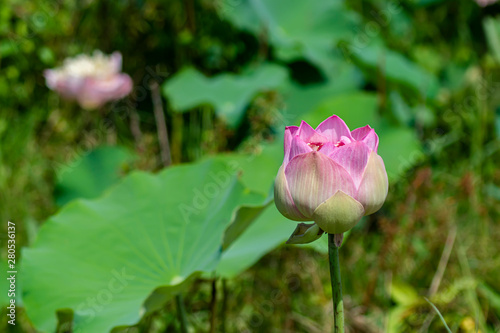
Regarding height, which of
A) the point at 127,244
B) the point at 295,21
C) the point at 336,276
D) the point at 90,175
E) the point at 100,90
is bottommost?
the point at 336,276

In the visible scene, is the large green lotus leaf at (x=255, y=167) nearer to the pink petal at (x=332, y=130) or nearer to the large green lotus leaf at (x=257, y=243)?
the large green lotus leaf at (x=257, y=243)

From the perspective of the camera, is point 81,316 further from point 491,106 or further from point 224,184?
point 491,106

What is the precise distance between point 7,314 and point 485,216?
126cm

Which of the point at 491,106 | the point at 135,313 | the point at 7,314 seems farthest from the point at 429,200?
the point at 7,314

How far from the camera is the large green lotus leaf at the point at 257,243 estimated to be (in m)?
1.03

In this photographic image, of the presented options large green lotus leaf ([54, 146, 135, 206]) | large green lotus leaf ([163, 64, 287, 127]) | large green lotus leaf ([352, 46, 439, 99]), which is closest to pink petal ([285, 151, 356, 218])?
large green lotus leaf ([54, 146, 135, 206])

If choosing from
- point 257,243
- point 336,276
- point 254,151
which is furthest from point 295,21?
point 336,276

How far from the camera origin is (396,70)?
2232mm

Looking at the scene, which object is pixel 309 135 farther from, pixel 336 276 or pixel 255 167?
pixel 255 167

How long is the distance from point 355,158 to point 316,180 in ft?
0.14

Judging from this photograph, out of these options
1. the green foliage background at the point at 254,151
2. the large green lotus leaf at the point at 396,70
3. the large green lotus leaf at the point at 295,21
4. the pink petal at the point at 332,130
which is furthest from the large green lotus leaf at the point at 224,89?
the pink petal at the point at 332,130

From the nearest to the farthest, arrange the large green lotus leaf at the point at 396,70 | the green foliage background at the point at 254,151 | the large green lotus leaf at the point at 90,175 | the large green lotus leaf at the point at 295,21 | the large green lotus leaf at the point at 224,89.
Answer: the green foliage background at the point at 254,151 < the large green lotus leaf at the point at 90,175 < the large green lotus leaf at the point at 224,89 < the large green lotus leaf at the point at 396,70 < the large green lotus leaf at the point at 295,21

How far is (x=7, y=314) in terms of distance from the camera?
1.17 metres

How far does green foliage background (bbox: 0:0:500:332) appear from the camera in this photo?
111 centimetres
